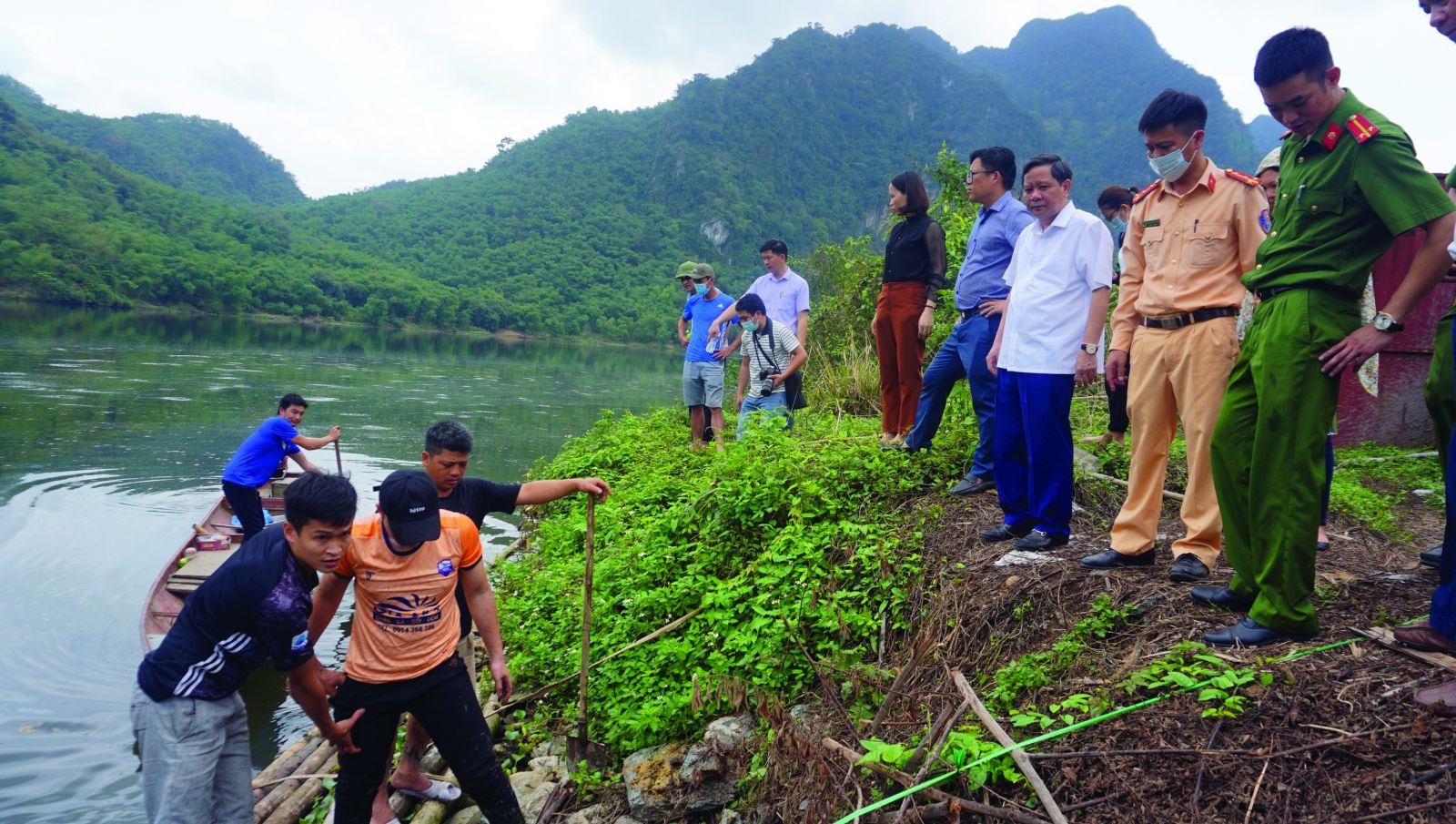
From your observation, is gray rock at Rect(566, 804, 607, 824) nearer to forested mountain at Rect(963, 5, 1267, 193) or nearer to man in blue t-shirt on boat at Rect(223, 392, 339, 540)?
man in blue t-shirt on boat at Rect(223, 392, 339, 540)

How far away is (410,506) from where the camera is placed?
3.04m

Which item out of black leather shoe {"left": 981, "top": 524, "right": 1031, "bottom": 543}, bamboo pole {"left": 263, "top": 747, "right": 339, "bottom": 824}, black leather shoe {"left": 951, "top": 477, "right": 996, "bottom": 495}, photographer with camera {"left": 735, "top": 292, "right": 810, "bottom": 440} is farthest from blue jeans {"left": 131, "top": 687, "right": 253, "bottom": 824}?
photographer with camera {"left": 735, "top": 292, "right": 810, "bottom": 440}

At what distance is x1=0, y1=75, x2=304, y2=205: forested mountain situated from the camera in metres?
86.9

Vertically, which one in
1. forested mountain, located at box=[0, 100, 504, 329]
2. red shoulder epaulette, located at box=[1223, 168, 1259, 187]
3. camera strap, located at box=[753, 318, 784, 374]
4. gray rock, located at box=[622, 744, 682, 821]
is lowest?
gray rock, located at box=[622, 744, 682, 821]

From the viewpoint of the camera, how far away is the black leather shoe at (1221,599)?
2.97m

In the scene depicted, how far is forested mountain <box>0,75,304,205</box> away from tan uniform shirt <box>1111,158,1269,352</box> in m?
95.1

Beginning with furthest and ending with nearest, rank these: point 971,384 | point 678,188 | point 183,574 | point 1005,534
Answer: point 678,188
point 183,574
point 971,384
point 1005,534

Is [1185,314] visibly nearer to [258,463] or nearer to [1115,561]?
[1115,561]

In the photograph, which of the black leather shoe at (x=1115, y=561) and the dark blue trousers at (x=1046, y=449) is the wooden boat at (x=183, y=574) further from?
the black leather shoe at (x=1115, y=561)

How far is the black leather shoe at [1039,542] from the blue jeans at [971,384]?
85 centimetres

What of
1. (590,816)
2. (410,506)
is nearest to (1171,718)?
(590,816)

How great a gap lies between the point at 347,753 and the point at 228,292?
5323 cm

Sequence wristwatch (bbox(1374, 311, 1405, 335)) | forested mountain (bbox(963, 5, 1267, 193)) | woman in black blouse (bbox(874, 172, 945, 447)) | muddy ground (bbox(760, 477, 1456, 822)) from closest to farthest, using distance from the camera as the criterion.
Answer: muddy ground (bbox(760, 477, 1456, 822))
wristwatch (bbox(1374, 311, 1405, 335))
woman in black blouse (bbox(874, 172, 945, 447))
forested mountain (bbox(963, 5, 1267, 193))

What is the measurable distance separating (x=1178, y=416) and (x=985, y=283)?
5.41 ft
